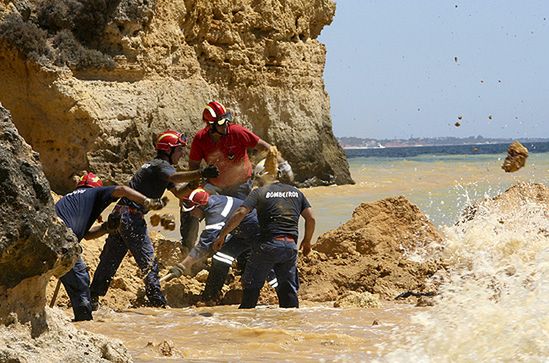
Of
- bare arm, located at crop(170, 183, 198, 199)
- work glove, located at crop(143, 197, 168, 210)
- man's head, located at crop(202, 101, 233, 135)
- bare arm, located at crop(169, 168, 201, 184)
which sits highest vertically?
man's head, located at crop(202, 101, 233, 135)

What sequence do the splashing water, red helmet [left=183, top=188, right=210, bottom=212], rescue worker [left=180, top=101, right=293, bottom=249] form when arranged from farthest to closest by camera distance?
1. rescue worker [left=180, top=101, right=293, bottom=249]
2. red helmet [left=183, top=188, right=210, bottom=212]
3. the splashing water

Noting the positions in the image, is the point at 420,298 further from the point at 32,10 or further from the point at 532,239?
the point at 32,10

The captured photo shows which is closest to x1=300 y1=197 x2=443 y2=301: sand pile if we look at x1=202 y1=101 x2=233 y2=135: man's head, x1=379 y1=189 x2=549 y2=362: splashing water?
x1=379 y1=189 x2=549 y2=362: splashing water

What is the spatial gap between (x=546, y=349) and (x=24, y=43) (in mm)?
14063

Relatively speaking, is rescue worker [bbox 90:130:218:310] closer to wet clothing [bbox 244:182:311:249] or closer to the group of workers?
the group of workers

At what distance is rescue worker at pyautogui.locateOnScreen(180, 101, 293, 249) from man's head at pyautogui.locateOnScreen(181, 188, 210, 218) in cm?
21

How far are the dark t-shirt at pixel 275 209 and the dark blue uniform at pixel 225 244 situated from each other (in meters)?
0.49

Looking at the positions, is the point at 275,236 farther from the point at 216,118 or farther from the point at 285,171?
the point at 216,118

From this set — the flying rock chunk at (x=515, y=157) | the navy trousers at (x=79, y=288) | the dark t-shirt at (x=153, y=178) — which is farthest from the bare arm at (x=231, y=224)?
the flying rock chunk at (x=515, y=157)

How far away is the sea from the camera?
5691 millimetres

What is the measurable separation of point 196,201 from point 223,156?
2.18 feet

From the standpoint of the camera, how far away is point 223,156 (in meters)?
10.7

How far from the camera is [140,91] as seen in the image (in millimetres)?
19359

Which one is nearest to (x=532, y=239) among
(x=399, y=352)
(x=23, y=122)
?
(x=399, y=352)
